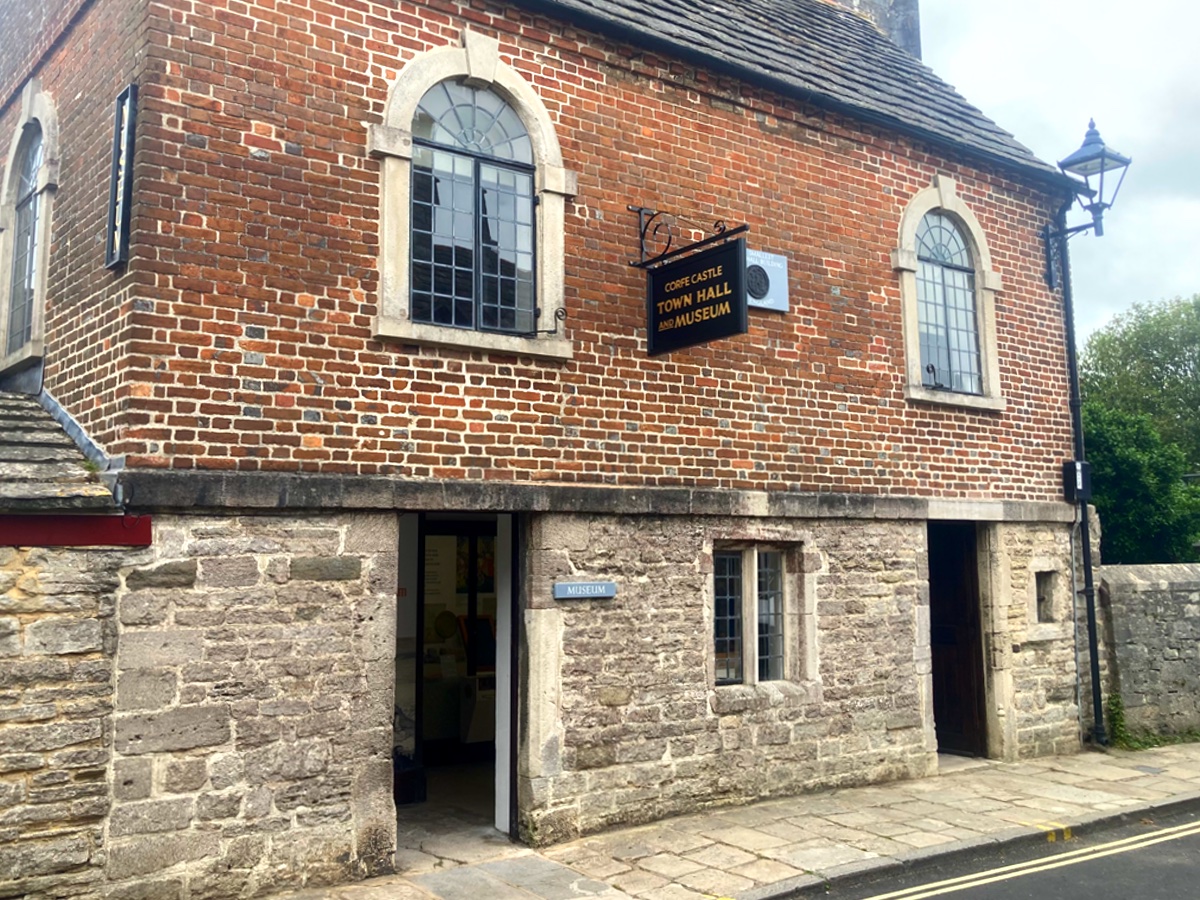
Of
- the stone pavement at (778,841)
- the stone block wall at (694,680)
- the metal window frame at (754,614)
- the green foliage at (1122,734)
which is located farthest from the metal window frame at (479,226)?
the green foliage at (1122,734)

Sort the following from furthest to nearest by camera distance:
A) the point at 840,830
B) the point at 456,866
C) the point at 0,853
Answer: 1. the point at 840,830
2. the point at 456,866
3. the point at 0,853

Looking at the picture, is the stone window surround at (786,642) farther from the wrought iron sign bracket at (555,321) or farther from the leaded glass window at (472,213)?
the leaded glass window at (472,213)

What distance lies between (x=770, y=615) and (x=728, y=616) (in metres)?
0.53

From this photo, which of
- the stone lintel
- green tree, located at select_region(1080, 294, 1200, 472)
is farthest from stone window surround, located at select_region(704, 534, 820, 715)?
green tree, located at select_region(1080, 294, 1200, 472)

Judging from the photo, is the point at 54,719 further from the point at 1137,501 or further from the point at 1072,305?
the point at 1137,501

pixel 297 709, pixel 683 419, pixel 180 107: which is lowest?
pixel 297 709

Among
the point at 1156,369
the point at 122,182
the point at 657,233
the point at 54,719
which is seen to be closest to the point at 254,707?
the point at 54,719

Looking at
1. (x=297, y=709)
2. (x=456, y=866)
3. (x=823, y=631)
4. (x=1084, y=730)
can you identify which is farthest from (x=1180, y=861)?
(x=297, y=709)

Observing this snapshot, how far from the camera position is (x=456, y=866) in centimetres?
712

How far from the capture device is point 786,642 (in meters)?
9.41

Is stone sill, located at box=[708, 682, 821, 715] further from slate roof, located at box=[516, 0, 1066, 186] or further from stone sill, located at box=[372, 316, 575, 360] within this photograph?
slate roof, located at box=[516, 0, 1066, 186]

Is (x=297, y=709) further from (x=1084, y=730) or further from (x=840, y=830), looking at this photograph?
(x=1084, y=730)

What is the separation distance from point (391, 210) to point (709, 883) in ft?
16.7

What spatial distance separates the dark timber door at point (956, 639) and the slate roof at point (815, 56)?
4385 mm
